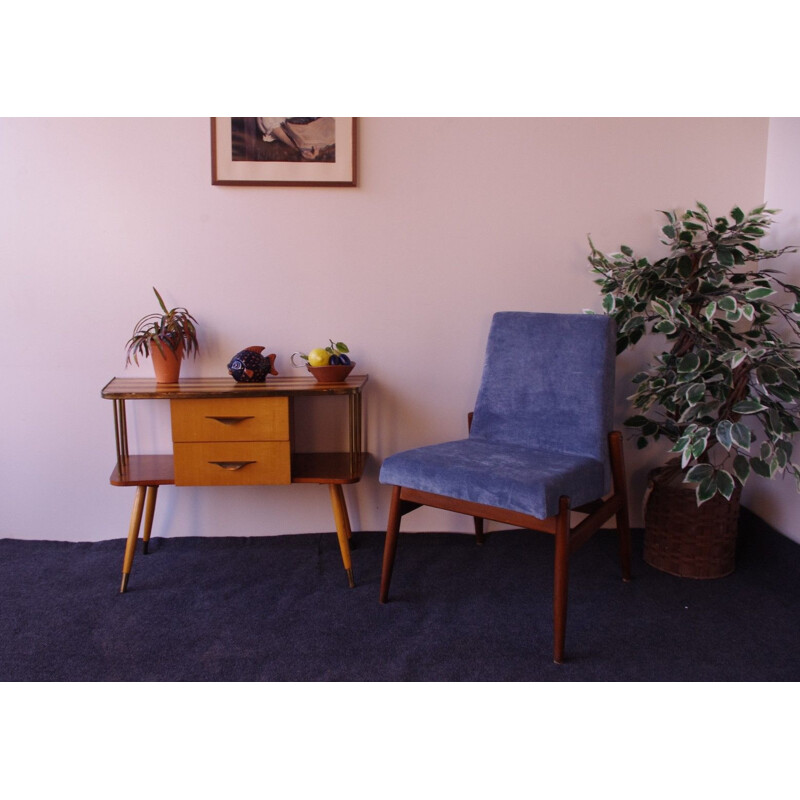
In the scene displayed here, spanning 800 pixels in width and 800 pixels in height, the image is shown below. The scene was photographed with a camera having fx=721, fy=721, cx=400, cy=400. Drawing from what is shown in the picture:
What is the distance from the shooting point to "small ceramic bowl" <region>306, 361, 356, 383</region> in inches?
98.7

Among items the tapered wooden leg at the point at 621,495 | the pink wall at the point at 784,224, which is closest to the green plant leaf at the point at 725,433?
the tapered wooden leg at the point at 621,495

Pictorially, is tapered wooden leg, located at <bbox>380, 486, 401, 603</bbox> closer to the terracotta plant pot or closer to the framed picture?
the terracotta plant pot

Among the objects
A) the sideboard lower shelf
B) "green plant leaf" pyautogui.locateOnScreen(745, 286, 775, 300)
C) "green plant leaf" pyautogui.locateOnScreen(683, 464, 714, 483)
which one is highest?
"green plant leaf" pyautogui.locateOnScreen(745, 286, 775, 300)

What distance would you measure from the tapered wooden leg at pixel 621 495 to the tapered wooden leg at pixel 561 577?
45 centimetres

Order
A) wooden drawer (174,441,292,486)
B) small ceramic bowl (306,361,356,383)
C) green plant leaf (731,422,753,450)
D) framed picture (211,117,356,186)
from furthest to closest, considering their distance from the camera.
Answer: framed picture (211,117,356,186), small ceramic bowl (306,361,356,383), wooden drawer (174,441,292,486), green plant leaf (731,422,753,450)

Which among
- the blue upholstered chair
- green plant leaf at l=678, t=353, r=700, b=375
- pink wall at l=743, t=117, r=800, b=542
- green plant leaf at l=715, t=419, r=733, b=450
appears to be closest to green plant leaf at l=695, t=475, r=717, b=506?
green plant leaf at l=715, t=419, r=733, b=450

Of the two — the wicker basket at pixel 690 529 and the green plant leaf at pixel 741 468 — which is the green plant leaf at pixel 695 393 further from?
the wicker basket at pixel 690 529

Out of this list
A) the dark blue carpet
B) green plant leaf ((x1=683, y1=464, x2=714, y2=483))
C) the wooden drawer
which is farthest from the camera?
the wooden drawer

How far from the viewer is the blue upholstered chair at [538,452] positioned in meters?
Result: 1.98

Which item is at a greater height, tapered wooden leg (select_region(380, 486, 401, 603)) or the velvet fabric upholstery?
the velvet fabric upholstery

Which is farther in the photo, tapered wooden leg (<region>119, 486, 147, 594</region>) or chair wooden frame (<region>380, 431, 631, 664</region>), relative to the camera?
tapered wooden leg (<region>119, 486, 147, 594</region>)

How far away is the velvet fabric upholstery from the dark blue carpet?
41 cm

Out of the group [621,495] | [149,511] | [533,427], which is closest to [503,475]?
[533,427]

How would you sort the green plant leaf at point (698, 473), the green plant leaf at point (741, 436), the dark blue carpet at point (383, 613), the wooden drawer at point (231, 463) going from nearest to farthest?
the dark blue carpet at point (383, 613) < the green plant leaf at point (741, 436) < the green plant leaf at point (698, 473) < the wooden drawer at point (231, 463)
